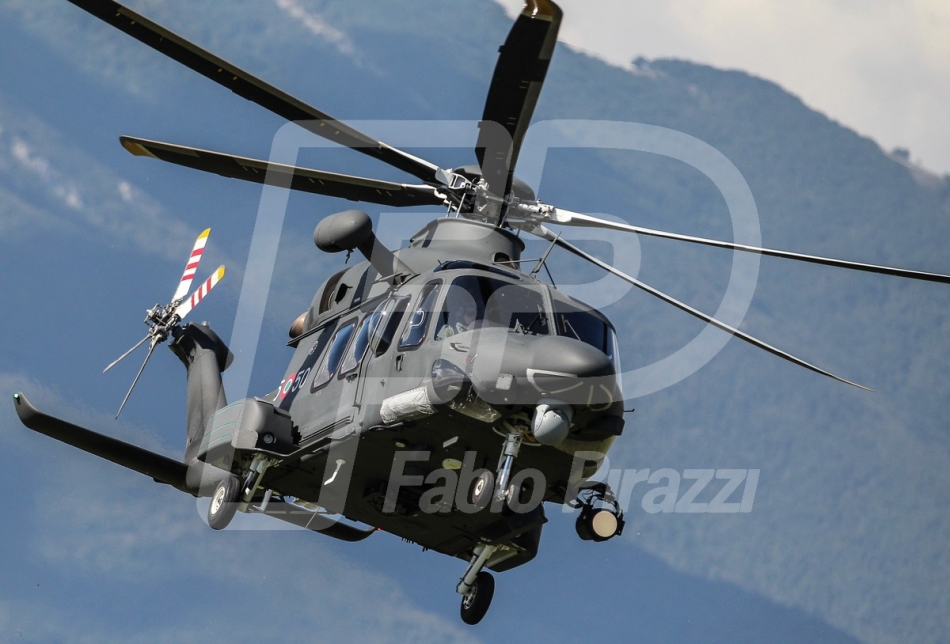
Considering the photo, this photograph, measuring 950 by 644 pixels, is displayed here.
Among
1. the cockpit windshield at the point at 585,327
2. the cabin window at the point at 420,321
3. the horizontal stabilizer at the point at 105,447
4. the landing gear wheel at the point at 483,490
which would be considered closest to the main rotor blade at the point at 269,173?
the cabin window at the point at 420,321

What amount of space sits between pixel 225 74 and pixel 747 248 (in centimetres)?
567

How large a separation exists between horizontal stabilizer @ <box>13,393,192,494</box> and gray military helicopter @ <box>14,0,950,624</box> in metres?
0.02

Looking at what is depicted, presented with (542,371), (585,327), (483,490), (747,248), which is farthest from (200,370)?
(747,248)

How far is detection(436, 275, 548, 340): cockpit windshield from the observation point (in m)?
12.3

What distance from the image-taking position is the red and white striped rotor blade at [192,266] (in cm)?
1681

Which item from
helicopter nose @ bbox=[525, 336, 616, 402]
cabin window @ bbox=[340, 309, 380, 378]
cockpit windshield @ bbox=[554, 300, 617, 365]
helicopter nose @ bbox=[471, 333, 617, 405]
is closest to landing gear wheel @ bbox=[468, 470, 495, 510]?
helicopter nose @ bbox=[471, 333, 617, 405]

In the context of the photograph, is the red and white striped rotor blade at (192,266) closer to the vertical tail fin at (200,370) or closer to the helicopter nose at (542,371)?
the vertical tail fin at (200,370)

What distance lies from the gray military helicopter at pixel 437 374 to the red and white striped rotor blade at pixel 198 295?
1788 millimetres

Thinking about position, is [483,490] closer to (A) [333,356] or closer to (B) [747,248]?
(A) [333,356]

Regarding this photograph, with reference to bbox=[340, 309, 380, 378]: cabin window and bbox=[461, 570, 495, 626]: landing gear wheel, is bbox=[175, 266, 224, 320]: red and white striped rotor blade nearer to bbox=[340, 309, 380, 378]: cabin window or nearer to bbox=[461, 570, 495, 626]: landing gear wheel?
bbox=[340, 309, 380, 378]: cabin window

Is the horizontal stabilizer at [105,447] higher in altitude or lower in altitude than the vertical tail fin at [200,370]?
lower

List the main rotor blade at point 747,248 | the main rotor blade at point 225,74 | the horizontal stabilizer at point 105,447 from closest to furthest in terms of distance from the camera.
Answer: the main rotor blade at point 747,248 → the main rotor blade at point 225,74 → the horizontal stabilizer at point 105,447

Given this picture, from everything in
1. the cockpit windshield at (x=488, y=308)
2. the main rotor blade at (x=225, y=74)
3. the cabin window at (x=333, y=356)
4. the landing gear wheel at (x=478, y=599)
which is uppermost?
the main rotor blade at (x=225, y=74)

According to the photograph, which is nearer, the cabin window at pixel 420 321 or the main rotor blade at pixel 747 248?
the main rotor blade at pixel 747 248
